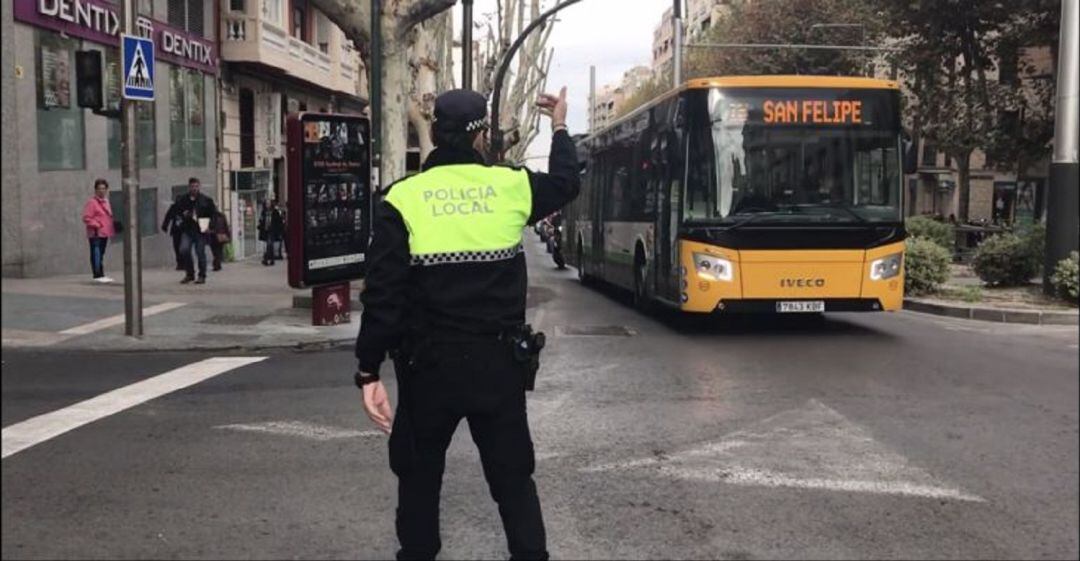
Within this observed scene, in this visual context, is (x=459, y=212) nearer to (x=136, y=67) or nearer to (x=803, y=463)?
(x=803, y=463)

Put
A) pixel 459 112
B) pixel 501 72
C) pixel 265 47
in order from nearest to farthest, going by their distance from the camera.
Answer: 1. pixel 459 112
2. pixel 501 72
3. pixel 265 47

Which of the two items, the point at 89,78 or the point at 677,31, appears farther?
the point at 677,31

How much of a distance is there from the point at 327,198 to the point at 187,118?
1165 centimetres

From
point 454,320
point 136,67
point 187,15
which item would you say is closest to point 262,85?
point 187,15

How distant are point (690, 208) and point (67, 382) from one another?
20.4 feet

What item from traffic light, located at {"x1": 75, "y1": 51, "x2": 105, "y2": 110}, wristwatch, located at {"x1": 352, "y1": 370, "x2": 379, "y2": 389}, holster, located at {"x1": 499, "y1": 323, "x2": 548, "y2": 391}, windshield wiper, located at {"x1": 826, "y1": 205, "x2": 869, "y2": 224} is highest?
traffic light, located at {"x1": 75, "y1": 51, "x2": 105, "y2": 110}

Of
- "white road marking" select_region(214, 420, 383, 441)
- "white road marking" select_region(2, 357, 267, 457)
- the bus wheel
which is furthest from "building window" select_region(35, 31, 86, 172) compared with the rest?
"white road marking" select_region(214, 420, 383, 441)

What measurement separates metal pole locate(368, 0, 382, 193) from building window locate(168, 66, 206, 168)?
8.36 metres

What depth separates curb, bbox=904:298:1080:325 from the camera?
1252 centimetres

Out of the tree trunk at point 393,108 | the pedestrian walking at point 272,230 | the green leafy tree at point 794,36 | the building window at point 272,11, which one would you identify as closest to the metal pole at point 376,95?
the tree trunk at point 393,108

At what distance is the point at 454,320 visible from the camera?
338cm

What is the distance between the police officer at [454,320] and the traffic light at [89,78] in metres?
7.36

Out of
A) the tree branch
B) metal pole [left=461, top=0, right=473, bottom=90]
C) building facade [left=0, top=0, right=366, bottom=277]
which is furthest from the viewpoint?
metal pole [left=461, top=0, right=473, bottom=90]

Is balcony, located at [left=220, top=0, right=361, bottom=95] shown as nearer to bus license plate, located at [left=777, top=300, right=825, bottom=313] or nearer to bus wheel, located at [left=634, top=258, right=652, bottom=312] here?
bus wheel, located at [left=634, top=258, right=652, bottom=312]
